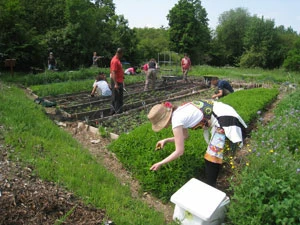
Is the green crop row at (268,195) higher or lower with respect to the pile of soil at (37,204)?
higher

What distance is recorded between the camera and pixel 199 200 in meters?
2.79

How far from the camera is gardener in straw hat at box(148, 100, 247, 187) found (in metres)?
3.00

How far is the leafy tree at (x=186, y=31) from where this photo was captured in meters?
40.3

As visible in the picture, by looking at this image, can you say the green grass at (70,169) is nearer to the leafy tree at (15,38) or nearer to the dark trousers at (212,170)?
the dark trousers at (212,170)

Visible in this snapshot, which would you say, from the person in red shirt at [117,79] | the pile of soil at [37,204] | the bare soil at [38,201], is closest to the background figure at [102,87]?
the person in red shirt at [117,79]

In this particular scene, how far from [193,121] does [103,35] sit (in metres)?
22.3

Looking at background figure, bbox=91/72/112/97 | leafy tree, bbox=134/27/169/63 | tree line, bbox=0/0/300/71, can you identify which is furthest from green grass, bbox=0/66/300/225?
leafy tree, bbox=134/27/169/63

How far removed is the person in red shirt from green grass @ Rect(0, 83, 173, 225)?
2.47 m

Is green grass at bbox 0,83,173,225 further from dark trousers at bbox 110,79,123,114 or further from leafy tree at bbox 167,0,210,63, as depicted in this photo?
leafy tree at bbox 167,0,210,63

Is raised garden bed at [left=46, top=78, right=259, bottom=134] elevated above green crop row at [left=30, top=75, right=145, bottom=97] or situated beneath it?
situated beneath

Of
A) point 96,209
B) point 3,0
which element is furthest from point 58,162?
point 3,0

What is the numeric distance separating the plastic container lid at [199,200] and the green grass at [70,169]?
2.22 feet

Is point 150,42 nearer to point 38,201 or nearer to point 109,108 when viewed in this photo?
point 109,108

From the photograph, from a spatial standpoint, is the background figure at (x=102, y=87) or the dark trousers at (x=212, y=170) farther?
the background figure at (x=102, y=87)
